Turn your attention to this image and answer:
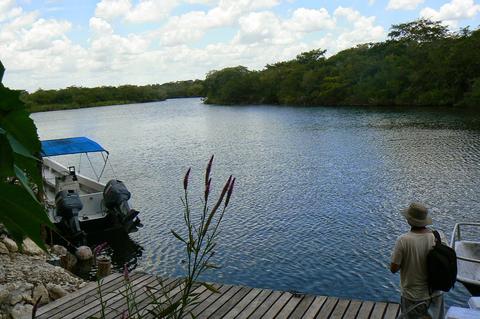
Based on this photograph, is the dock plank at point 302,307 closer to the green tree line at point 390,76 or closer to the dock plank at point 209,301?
the dock plank at point 209,301

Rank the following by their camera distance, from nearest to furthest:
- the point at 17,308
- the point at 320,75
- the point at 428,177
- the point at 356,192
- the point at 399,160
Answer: the point at 17,308
the point at 356,192
the point at 428,177
the point at 399,160
the point at 320,75

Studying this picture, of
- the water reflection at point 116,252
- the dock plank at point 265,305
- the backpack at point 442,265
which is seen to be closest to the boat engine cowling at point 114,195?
the water reflection at point 116,252

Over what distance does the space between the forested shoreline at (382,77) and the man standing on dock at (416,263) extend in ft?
148

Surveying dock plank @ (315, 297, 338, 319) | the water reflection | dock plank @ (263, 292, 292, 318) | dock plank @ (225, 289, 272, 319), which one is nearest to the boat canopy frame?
the water reflection

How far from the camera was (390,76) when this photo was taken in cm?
6375

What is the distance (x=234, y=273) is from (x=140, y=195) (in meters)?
9.73

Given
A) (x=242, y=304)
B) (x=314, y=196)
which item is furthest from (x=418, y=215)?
(x=314, y=196)

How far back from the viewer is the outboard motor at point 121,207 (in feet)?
50.3

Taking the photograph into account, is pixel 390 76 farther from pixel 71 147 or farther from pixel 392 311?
pixel 392 311

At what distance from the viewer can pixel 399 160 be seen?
82.1 ft

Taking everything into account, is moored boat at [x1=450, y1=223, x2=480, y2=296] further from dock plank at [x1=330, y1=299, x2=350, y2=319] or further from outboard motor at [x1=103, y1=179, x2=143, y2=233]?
outboard motor at [x1=103, y1=179, x2=143, y2=233]

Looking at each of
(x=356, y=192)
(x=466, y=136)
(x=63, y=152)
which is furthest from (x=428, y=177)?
(x=63, y=152)

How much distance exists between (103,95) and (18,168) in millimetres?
141592

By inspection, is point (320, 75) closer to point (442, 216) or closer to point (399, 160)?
point (399, 160)
